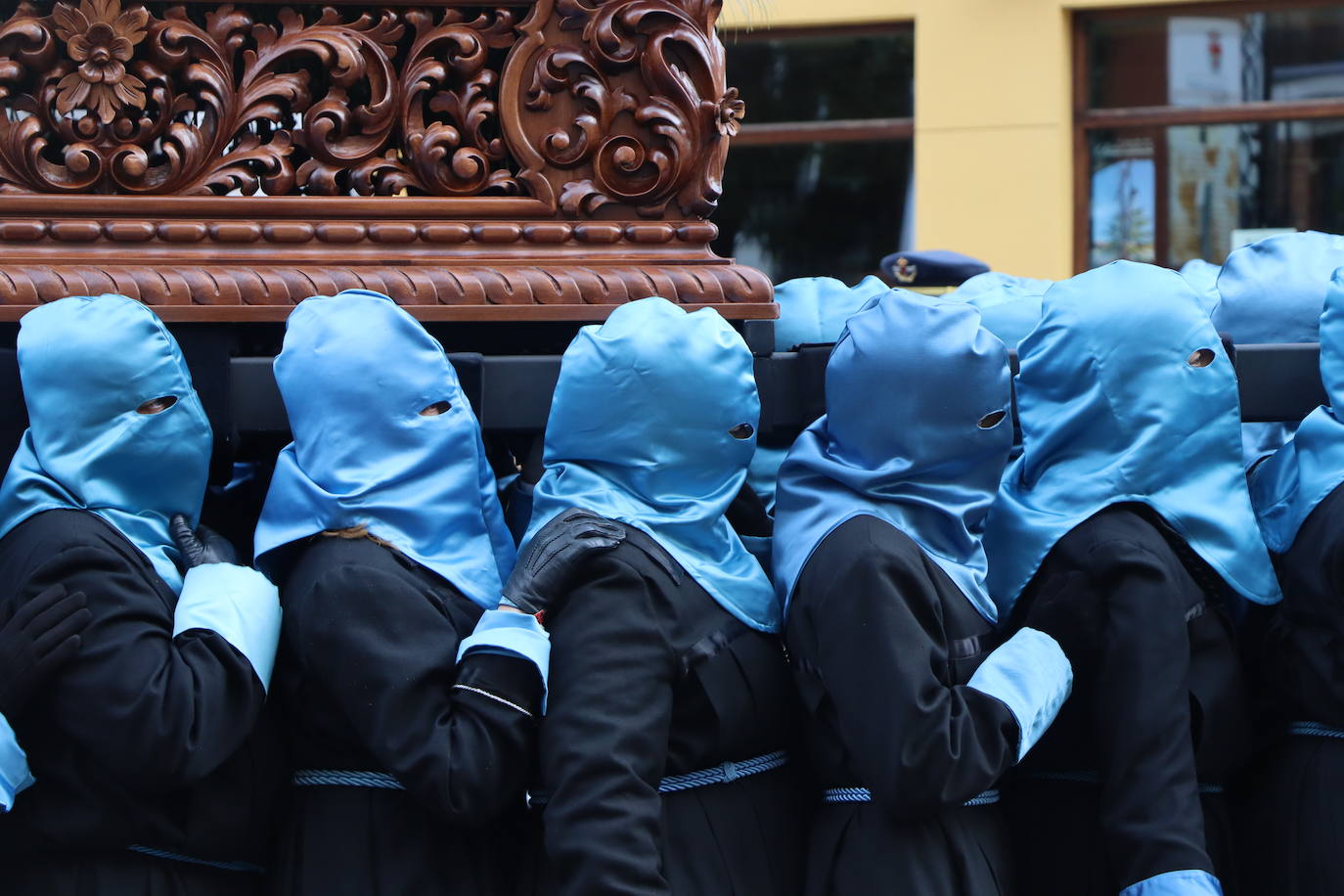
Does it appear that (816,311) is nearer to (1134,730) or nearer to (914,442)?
(914,442)

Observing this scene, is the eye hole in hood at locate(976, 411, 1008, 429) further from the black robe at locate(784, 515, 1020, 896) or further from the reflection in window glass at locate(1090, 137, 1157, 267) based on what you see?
the reflection in window glass at locate(1090, 137, 1157, 267)

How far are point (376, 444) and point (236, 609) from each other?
0.31 metres

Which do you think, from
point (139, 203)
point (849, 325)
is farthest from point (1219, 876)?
point (139, 203)

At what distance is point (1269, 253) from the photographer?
9.57 ft

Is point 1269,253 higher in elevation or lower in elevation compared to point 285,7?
lower

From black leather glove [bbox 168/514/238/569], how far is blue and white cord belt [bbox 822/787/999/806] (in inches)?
38.2

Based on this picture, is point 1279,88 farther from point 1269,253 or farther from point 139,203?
point 139,203

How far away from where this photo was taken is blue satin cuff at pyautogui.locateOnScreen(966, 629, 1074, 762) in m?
2.17

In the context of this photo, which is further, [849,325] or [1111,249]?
[1111,249]

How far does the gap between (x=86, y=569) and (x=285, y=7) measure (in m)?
1.02

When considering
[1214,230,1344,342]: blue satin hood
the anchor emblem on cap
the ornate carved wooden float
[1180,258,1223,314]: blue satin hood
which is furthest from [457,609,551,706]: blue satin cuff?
the anchor emblem on cap

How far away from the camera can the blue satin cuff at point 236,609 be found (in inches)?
84.4

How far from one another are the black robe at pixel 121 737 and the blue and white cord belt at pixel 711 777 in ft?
1.40

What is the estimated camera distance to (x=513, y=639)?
6.86 feet
